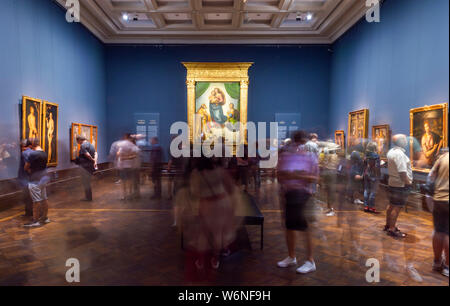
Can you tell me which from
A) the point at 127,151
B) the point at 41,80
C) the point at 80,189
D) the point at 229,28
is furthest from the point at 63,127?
the point at 229,28

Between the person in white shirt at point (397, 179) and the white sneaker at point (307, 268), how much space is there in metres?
1.16

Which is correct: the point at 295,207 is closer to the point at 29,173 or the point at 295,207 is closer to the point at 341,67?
the point at 29,173

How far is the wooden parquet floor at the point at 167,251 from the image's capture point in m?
2.37

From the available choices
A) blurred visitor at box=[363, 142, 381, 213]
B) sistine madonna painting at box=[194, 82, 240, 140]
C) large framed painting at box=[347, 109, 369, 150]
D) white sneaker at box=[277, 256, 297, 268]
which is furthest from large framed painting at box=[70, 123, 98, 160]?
large framed painting at box=[347, 109, 369, 150]

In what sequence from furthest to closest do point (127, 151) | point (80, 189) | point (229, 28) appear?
1. point (229, 28)
2. point (80, 189)
3. point (127, 151)

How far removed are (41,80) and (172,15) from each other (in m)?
4.69

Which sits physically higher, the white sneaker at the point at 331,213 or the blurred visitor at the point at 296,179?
the blurred visitor at the point at 296,179

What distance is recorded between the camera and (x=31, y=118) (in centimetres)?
464

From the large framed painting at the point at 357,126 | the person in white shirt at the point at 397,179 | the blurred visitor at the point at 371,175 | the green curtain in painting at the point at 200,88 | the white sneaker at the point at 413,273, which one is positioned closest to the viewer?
the person in white shirt at the point at 397,179

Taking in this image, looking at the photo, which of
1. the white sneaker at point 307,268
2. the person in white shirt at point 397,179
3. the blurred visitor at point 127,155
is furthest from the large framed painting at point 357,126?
the blurred visitor at point 127,155

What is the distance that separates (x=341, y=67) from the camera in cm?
760

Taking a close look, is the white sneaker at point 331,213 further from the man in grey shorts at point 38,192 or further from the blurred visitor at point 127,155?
the man in grey shorts at point 38,192

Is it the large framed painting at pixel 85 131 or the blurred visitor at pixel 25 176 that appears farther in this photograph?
the large framed painting at pixel 85 131

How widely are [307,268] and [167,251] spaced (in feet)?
5.28
